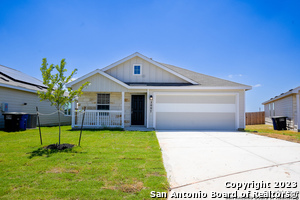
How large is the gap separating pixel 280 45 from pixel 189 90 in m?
8.04

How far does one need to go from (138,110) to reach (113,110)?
1726 mm

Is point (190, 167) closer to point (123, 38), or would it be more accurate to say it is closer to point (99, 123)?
point (99, 123)

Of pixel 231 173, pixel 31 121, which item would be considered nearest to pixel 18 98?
pixel 31 121

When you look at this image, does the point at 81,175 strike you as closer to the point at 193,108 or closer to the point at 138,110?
the point at 138,110

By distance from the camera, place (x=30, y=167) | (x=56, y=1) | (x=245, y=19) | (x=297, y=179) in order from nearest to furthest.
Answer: (x=297, y=179)
(x=30, y=167)
(x=56, y=1)
(x=245, y=19)

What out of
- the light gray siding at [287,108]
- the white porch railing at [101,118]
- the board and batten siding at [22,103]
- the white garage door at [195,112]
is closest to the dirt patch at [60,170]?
the white porch railing at [101,118]

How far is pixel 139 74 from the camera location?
1220 centimetres

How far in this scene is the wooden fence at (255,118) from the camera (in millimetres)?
19656

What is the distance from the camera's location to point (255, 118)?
19859 millimetres

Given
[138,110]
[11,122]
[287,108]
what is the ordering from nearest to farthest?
[11,122], [138,110], [287,108]

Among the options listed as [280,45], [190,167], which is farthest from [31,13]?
[280,45]

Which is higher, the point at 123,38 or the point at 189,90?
the point at 123,38

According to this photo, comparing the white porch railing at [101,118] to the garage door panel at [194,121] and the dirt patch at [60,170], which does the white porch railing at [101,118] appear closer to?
the garage door panel at [194,121]

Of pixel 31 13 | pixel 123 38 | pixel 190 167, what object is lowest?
pixel 190 167
